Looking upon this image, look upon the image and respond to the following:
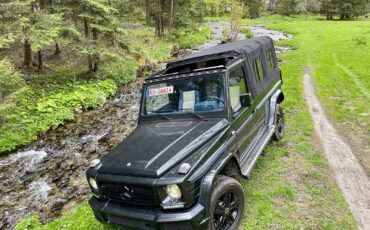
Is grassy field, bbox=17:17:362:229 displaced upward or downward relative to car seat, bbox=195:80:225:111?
downward

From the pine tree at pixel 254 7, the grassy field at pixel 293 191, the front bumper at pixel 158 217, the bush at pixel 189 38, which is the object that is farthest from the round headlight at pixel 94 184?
the pine tree at pixel 254 7

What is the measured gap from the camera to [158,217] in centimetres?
414

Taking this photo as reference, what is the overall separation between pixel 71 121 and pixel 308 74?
→ 13409 millimetres

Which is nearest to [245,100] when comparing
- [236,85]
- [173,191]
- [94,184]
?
[236,85]

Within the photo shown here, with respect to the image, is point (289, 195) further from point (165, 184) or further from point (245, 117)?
point (165, 184)

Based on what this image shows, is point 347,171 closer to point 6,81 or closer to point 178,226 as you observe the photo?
point 178,226

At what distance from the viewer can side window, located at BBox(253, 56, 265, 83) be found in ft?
24.1

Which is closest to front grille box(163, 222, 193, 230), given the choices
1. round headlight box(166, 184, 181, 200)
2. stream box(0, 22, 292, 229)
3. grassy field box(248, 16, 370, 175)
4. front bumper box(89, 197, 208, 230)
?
front bumper box(89, 197, 208, 230)

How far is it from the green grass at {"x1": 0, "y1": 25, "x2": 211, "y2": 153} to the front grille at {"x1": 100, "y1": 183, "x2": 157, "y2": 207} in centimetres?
833

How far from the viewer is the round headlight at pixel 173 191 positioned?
4.14 m

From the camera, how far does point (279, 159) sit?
7648mm

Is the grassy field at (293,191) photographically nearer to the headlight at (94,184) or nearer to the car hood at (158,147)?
the headlight at (94,184)

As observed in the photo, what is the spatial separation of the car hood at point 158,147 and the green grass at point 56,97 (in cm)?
794

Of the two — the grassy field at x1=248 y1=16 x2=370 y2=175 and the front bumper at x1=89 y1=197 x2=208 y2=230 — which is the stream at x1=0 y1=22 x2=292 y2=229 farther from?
the grassy field at x1=248 y1=16 x2=370 y2=175
